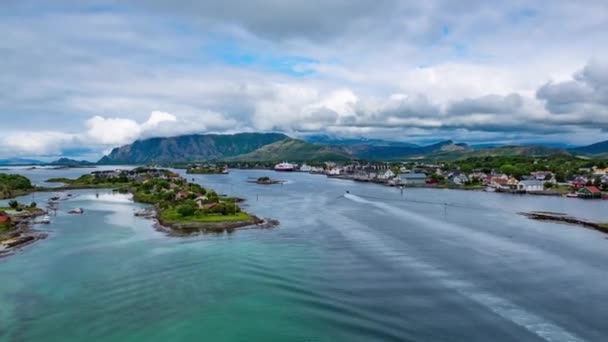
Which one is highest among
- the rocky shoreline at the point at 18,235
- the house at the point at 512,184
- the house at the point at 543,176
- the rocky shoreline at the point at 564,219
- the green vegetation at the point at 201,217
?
the house at the point at 543,176

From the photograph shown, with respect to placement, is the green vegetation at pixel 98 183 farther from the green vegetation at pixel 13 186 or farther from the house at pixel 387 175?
the house at pixel 387 175

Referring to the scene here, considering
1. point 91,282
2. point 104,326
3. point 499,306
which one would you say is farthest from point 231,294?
point 499,306

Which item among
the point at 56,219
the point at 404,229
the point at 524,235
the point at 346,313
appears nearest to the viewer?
the point at 346,313

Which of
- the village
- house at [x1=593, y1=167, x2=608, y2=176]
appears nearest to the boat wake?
the village

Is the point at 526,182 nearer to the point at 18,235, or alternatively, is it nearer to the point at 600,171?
the point at 600,171

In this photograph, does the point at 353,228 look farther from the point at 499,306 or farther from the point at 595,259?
the point at 499,306

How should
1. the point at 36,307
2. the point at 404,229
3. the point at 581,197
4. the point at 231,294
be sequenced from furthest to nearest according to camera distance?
the point at 581,197
the point at 404,229
the point at 231,294
the point at 36,307

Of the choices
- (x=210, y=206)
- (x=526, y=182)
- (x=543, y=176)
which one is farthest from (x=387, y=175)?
(x=210, y=206)

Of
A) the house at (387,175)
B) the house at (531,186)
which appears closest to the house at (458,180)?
the house at (531,186)

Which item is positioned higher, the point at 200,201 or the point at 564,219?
the point at 200,201
